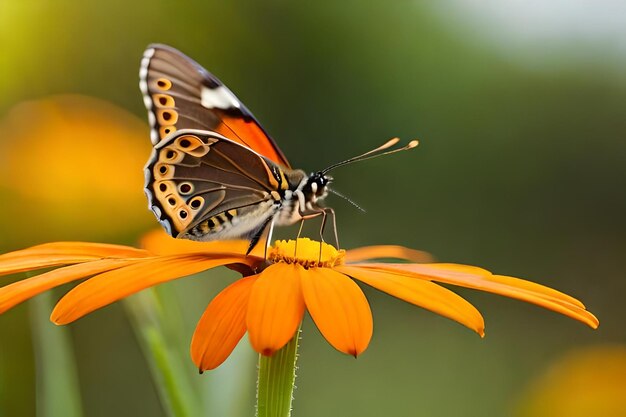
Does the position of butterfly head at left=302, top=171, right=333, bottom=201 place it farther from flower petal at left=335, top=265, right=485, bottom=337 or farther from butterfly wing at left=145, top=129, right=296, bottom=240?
flower petal at left=335, top=265, right=485, bottom=337

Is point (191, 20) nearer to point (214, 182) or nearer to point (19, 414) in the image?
point (19, 414)

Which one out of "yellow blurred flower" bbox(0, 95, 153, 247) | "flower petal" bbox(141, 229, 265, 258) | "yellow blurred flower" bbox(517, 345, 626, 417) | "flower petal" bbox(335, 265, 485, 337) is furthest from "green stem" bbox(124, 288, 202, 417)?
"yellow blurred flower" bbox(517, 345, 626, 417)

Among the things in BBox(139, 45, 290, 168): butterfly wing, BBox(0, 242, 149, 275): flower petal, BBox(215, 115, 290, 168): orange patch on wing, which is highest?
BBox(139, 45, 290, 168): butterfly wing

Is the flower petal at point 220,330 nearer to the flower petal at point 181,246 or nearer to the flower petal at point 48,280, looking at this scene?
the flower petal at point 48,280

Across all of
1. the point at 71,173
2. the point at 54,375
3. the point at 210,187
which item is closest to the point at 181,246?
the point at 210,187

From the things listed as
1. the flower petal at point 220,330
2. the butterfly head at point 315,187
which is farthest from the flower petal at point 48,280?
the butterfly head at point 315,187

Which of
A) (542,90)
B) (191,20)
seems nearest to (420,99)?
(542,90)

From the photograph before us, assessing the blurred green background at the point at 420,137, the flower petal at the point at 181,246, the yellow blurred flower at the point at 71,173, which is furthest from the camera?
the blurred green background at the point at 420,137
